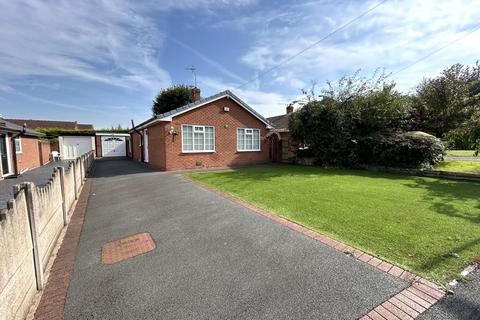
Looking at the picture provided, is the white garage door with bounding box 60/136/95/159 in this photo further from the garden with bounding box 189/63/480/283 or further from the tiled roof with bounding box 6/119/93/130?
the garden with bounding box 189/63/480/283

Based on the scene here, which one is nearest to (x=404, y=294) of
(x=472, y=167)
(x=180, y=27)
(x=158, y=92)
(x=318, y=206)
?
(x=318, y=206)

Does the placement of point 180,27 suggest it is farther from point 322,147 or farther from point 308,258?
point 308,258

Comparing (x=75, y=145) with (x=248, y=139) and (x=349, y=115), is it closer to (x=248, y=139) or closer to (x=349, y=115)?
(x=248, y=139)

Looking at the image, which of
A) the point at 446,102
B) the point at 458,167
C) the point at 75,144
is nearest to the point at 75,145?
the point at 75,144

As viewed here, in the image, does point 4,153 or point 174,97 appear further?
point 174,97

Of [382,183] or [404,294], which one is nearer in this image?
[404,294]

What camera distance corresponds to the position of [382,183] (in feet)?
29.8

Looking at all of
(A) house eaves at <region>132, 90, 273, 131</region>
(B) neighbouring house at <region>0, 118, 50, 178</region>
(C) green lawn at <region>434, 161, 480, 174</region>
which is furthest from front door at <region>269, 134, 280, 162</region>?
(B) neighbouring house at <region>0, 118, 50, 178</region>

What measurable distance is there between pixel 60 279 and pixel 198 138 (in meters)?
11.8

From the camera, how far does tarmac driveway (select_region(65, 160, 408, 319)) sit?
8.15 ft

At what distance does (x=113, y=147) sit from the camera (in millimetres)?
29953

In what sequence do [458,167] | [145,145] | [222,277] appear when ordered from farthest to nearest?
[145,145] < [458,167] < [222,277]

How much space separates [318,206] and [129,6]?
1017 cm

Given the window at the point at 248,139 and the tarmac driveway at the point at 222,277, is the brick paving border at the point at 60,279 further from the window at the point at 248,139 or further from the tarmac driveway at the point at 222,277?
the window at the point at 248,139
